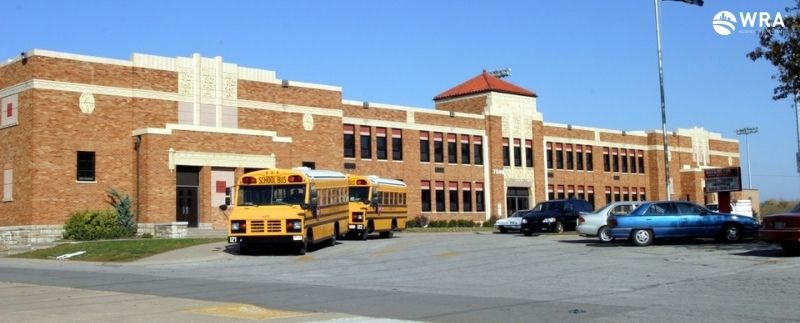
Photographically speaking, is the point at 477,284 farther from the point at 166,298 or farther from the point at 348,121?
the point at 348,121

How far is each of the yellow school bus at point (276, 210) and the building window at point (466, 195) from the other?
35.7 meters

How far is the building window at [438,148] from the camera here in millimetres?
61031

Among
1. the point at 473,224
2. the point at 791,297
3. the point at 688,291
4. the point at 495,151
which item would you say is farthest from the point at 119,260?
the point at 495,151

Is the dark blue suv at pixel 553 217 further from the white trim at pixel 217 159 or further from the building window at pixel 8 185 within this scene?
the building window at pixel 8 185

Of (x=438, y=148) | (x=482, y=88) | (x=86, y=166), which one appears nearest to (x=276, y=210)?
(x=86, y=166)

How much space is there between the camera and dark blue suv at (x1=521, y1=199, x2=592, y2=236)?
117 ft

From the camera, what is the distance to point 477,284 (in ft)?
56.1

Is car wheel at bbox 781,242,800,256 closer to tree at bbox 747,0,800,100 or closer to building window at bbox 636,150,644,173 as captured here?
tree at bbox 747,0,800,100

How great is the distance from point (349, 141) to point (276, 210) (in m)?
29.7

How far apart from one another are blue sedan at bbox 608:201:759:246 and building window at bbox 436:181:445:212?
3494 cm

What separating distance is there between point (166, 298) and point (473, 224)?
46033 mm

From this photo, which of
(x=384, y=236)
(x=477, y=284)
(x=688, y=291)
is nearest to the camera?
(x=688, y=291)

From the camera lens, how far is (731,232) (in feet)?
85.7

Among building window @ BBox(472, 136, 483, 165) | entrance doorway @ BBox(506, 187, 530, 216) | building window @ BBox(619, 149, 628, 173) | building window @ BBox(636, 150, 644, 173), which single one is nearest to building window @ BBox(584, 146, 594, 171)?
building window @ BBox(619, 149, 628, 173)
